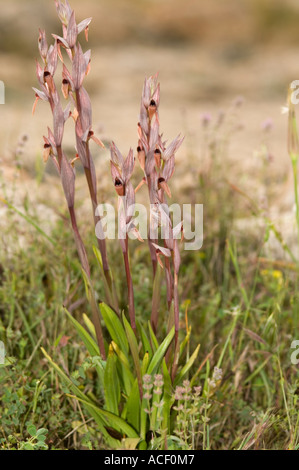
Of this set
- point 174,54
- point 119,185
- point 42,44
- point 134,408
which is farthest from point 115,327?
point 174,54

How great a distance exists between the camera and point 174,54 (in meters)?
7.65

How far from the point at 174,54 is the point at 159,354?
705cm

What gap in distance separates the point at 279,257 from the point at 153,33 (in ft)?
20.7

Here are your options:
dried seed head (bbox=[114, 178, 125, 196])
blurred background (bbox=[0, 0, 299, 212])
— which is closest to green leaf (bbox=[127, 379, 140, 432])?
dried seed head (bbox=[114, 178, 125, 196])

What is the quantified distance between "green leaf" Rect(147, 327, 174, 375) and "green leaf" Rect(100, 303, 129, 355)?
0.08m

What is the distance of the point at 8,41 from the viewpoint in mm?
7176

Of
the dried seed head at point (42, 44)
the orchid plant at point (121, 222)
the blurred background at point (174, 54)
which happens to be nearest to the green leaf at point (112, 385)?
the orchid plant at point (121, 222)

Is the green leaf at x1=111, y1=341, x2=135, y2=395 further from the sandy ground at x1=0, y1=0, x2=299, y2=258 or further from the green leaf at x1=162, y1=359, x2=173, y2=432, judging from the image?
the sandy ground at x1=0, y1=0, x2=299, y2=258

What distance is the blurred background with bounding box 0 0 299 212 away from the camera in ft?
18.5

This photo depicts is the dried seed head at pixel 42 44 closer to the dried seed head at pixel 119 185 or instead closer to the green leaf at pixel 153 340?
the dried seed head at pixel 119 185

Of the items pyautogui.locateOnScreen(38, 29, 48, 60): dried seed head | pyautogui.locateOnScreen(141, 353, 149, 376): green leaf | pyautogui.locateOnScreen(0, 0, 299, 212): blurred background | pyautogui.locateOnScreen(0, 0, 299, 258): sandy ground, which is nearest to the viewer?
pyautogui.locateOnScreen(38, 29, 48, 60): dried seed head

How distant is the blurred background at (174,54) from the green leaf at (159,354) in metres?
3.70

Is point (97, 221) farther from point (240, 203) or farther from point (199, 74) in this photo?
point (199, 74)

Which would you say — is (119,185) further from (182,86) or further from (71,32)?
(182,86)
